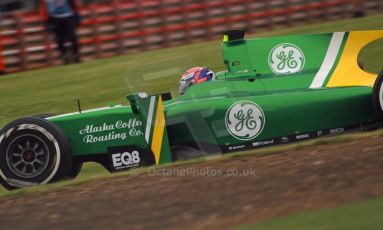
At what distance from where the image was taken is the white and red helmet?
7.84 metres

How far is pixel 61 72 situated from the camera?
1562 centimetres

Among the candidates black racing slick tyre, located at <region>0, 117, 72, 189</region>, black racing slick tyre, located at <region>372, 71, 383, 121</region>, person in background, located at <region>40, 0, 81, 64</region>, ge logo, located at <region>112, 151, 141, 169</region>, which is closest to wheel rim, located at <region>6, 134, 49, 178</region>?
black racing slick tyre, located at <region>0, 117, 72, 189</region>

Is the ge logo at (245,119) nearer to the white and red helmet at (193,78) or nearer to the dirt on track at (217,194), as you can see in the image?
the dirt on track at (217,194)

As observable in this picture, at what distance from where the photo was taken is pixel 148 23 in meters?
18.4

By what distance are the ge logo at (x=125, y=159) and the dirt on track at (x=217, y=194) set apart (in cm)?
74

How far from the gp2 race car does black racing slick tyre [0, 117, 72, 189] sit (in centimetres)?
1

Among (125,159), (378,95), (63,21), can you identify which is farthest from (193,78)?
(63,21)

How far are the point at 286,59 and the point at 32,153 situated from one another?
2923 mm

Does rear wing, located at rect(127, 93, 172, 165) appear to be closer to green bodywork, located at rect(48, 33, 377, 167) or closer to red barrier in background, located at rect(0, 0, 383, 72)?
green bodywork, located at rect(48, 33, 377, 167)

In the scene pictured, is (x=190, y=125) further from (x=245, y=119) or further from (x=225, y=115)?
(x=245, y=119)

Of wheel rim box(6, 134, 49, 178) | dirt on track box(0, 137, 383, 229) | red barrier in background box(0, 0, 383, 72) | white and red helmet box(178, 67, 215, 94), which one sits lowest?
dirt on track box(0, 137, 383, 229)

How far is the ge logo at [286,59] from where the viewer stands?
7.74m

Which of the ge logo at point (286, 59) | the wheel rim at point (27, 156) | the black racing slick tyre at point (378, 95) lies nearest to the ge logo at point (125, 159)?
the wheel rim at point (27, 156)

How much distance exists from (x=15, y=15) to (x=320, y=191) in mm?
12880
